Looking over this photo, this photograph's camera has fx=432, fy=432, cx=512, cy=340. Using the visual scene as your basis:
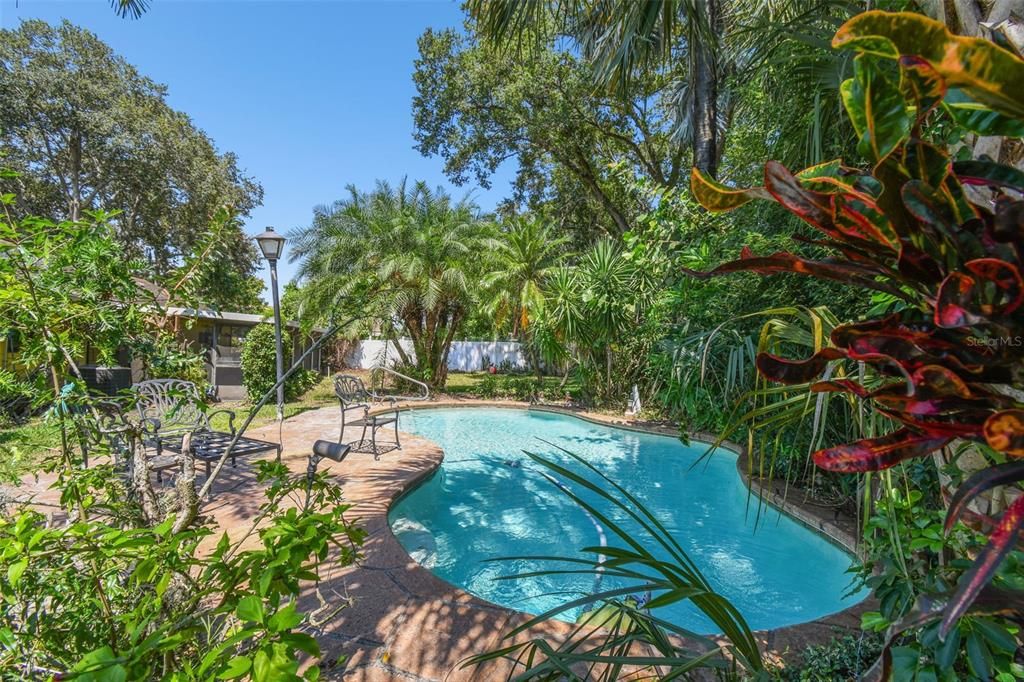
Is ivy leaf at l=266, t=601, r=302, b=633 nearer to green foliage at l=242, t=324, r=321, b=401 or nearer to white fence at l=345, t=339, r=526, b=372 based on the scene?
green foliage at l=242, t=324, r=321, b=401

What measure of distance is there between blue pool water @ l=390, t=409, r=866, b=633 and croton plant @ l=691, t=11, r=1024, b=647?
2.32m

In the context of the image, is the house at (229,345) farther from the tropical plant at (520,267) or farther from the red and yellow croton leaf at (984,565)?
the red and yellow croton leaf at (984,565)

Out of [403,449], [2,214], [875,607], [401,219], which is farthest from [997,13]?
[401,219]

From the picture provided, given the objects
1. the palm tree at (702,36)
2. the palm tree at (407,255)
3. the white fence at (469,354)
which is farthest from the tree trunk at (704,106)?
the white fence at (469,354)

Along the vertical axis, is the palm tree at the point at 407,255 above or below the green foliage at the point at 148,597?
above

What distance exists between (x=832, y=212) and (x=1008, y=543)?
0.52 m

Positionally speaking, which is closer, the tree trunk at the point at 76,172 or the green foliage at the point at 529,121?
the green foliage at the point at 529,121

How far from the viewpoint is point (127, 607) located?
1.66 metres

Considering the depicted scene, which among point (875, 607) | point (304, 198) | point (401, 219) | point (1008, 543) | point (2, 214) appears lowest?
point (875, 607)

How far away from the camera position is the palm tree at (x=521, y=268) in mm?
15461

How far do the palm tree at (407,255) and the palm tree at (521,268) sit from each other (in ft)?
3.47

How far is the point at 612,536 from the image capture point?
5.44 metres

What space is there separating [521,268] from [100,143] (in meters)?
16.8

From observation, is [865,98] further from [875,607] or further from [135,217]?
[135,217]
